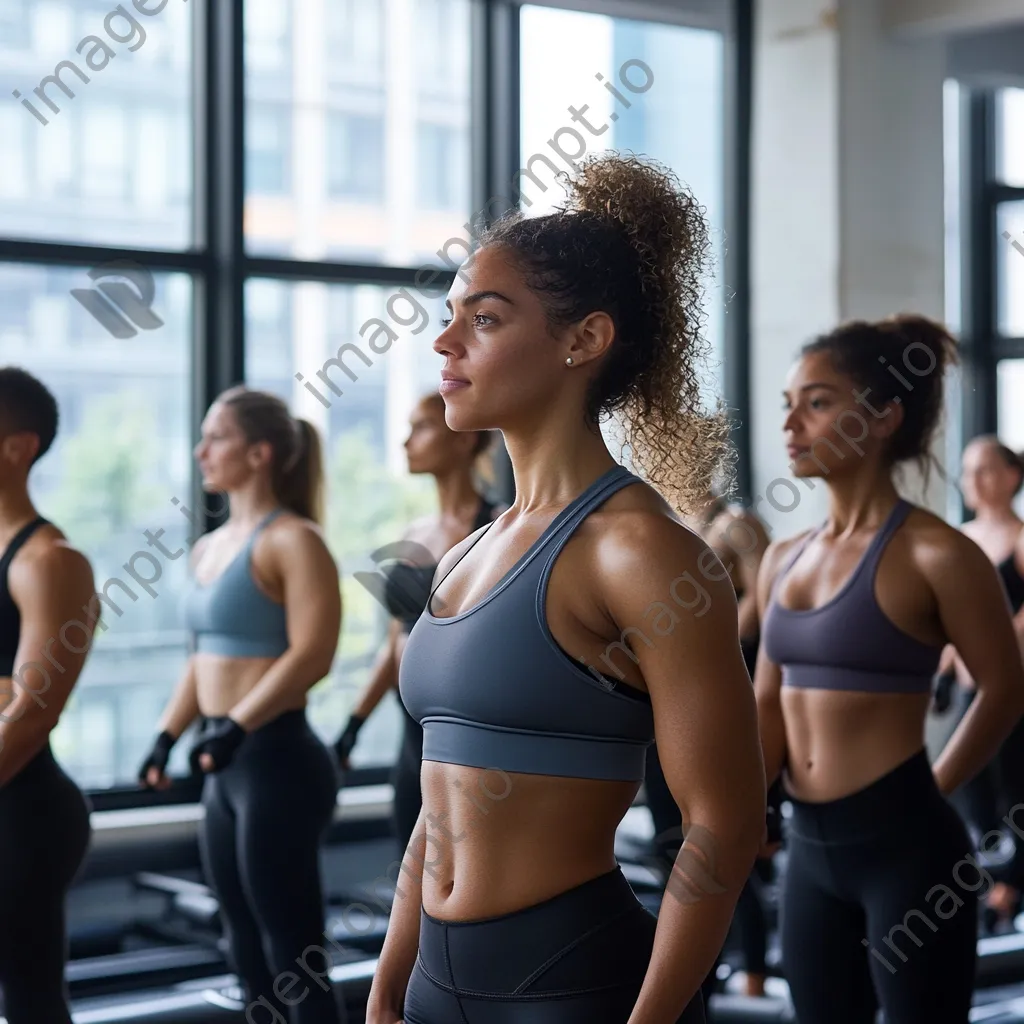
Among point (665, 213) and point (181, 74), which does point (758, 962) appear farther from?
point (181, 74)

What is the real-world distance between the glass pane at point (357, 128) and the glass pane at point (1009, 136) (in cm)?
273

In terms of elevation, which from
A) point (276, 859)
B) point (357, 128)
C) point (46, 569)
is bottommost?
point (276, 859)

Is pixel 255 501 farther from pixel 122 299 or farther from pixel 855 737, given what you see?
pixel 122 299

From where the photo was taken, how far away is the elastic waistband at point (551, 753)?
1.23 m

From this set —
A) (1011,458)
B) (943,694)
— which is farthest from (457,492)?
(1011,458)

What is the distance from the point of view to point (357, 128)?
4957 mm

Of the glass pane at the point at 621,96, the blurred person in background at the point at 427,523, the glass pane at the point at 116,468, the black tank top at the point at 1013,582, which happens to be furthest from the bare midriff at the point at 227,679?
the black tank top at the point at 1013,582

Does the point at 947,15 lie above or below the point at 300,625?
above

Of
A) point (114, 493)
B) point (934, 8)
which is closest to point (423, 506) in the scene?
point (114, 493)

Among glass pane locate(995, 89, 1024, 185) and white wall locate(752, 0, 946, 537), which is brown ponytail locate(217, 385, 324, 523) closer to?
white wall locate(752, 0, 946, 537)

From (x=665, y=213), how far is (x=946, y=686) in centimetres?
327

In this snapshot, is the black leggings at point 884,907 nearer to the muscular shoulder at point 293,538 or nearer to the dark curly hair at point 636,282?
the dark curly hair at point 636,282

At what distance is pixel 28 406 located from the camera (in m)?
2.46

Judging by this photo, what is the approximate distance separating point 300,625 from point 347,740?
68cm
